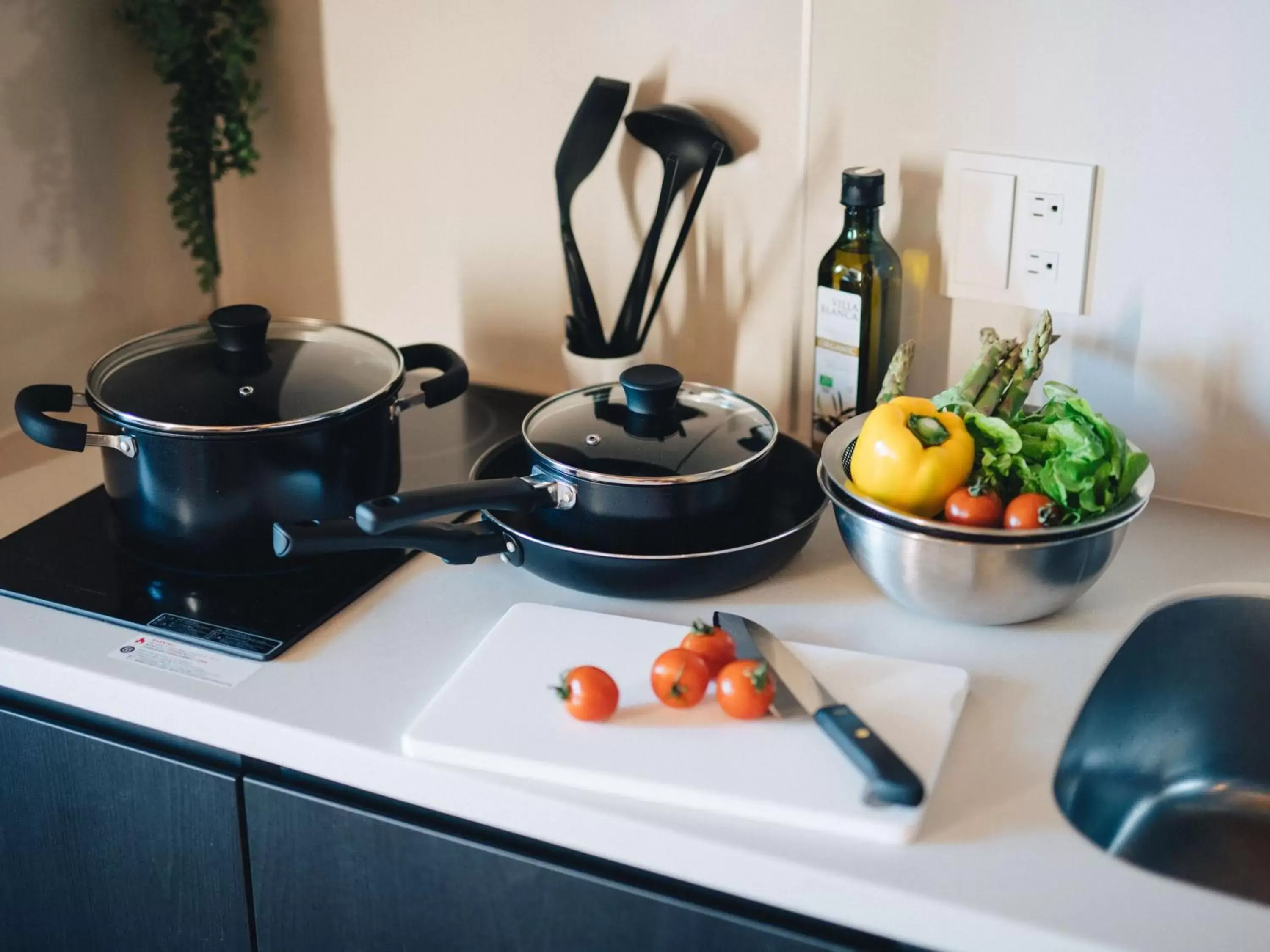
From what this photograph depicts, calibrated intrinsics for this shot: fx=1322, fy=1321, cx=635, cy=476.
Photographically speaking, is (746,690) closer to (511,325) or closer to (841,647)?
(841,647)

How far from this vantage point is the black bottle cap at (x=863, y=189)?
1.13 m

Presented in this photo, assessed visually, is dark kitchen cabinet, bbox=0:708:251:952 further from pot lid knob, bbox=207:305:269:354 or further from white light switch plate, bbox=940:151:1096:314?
white light switch plate, bbox=940:151:1096:314

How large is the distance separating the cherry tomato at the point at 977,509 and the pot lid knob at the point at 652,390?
26 cm

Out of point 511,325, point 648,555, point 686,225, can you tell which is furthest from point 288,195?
point 648,555

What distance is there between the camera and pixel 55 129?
1.40m

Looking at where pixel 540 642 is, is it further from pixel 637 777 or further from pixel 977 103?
pixel 977 103

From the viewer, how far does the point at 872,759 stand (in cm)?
82

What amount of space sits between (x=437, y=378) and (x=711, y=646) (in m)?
0.45

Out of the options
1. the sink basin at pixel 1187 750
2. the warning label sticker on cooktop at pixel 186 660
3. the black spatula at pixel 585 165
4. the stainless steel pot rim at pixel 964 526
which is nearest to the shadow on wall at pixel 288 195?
the black spatula at pixel 585 165

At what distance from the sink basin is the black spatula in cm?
61

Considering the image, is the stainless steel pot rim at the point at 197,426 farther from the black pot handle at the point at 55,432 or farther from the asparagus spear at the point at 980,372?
the asparagus spear at the point at 980,372

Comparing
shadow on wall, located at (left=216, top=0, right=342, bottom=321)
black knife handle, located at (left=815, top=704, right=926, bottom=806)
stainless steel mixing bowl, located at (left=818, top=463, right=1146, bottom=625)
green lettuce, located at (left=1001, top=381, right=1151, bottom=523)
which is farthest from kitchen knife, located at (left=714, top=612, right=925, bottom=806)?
shadow on wall, located at (left=216, top=0, right=342, bottom=321)

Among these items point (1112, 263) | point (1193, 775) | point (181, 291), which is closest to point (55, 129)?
point (181, 291)

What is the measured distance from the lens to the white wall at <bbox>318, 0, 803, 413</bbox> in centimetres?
127
